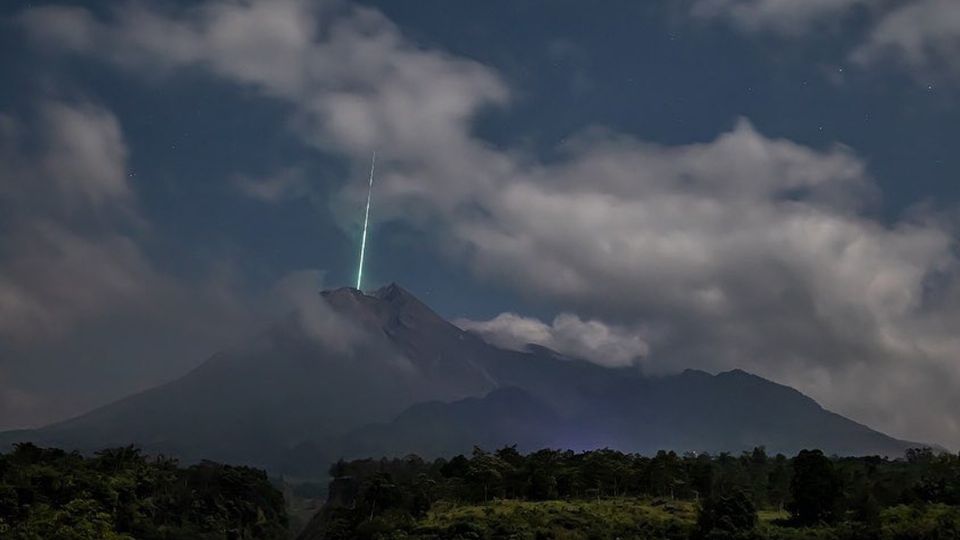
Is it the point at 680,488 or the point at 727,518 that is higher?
the point at 680,488

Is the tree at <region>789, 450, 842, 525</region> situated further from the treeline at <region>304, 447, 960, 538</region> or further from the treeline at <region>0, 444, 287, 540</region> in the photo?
the treeline at <region>0, 444, 287, 540</region>

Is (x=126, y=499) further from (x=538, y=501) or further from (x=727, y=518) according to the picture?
(x=727, y=518)

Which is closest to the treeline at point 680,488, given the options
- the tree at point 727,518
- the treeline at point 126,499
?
the tree at point 727,518

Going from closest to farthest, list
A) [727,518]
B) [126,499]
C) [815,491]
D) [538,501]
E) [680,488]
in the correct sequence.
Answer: [727,518]
[815,491]
[538,501]
[126,499]
[680,488]

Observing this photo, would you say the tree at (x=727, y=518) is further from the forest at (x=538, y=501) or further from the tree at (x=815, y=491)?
the tree at (x=815, y=491)

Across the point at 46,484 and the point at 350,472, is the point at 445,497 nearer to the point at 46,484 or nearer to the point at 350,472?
the point at 46,484

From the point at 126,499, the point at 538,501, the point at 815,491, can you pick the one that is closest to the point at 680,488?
the point at 538,501
